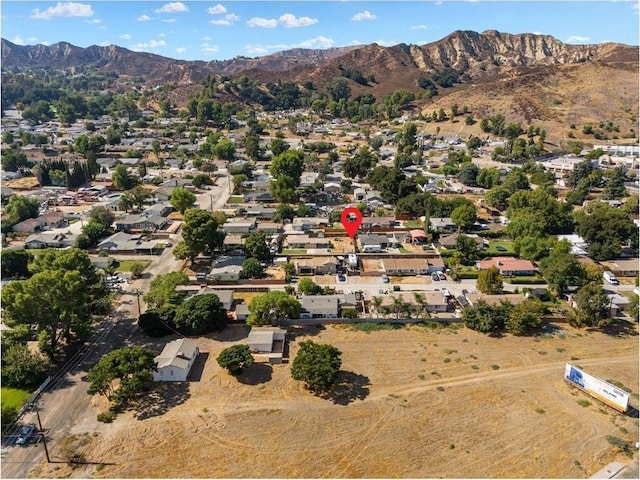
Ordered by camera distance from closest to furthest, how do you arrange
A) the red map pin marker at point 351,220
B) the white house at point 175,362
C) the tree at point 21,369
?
1. the tree at point 21,369
2. the white house at point 175,362
3. the red map pin marker at point 351,220

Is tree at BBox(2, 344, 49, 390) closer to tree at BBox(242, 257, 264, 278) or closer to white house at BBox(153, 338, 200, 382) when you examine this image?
white house at BBox(153, 338, 200, 382)

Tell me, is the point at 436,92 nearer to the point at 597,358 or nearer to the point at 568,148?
the point at 568,148

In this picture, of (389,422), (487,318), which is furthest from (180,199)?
(389,422)

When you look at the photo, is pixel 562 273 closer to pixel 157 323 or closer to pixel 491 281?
pixel 491 281

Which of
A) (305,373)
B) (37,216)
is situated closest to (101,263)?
(37,216)

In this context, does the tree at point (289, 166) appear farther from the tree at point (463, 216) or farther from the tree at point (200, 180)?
the tree at point (463, 216)

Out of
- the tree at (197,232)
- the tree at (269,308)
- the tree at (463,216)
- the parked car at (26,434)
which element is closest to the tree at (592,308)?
the tree at (463,216)

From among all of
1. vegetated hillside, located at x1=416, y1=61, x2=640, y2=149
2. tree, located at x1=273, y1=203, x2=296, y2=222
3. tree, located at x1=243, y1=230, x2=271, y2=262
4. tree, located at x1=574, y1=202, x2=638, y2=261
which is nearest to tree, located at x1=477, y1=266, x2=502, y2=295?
tree, located at x1=574, y1=202, x2=638, y2=261
